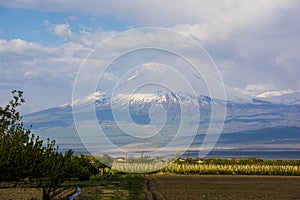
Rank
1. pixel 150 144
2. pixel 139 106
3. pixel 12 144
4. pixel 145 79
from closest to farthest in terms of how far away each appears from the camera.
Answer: pixel 12 144 → pixel 145 79 → pixel 150 144 → pixel 139 106

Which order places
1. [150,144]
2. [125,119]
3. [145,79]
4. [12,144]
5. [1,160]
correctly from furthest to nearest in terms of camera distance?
[150,144]
[125,119]
[145,79]
[12,144]
[1,160]

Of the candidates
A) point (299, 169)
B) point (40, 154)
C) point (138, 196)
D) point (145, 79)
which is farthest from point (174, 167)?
point (40, 154)

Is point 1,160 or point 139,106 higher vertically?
point 139,106

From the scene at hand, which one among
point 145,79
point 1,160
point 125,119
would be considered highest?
point 145,79

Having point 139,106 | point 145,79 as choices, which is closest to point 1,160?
point 145,79

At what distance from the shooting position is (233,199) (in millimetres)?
29625

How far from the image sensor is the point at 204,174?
68000 millimetres

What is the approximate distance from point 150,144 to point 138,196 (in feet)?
149

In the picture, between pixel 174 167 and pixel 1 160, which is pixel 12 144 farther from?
pixel 174 167

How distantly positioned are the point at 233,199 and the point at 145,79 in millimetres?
20902

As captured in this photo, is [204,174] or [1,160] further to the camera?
[204,174]

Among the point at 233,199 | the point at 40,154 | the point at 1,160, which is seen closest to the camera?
the point at 1,160

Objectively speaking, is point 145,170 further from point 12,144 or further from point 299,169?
point 12,144

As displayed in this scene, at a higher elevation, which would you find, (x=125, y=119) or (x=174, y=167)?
(x=125, y=119)
